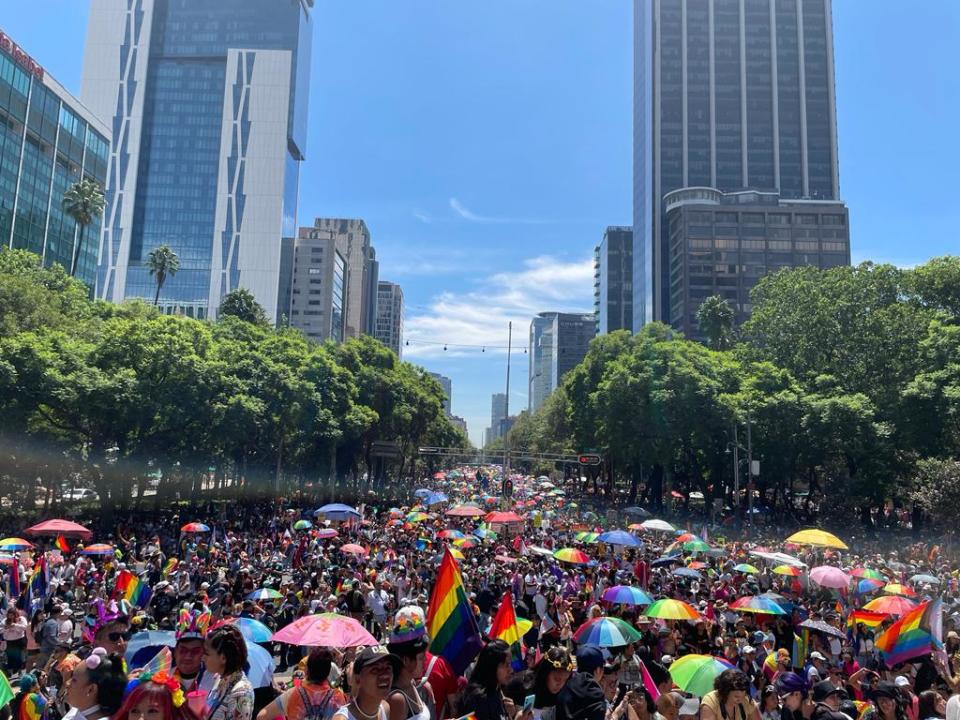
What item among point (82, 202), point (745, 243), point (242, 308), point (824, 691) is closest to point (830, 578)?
point (824, 691)

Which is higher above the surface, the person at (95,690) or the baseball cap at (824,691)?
the person at (95,690)

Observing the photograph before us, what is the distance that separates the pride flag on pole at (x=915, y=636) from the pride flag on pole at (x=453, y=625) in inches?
239

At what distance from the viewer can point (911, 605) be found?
12.8 metres

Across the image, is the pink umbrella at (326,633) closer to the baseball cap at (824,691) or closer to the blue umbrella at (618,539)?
the baseball cap at (824,691)

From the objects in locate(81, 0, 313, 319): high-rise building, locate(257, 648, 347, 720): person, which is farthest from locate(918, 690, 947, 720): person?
locate(81, 0, 313, 319): high-rise building

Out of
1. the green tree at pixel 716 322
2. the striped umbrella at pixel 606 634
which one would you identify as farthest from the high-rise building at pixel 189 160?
the striped umbrella at pixel 606 634

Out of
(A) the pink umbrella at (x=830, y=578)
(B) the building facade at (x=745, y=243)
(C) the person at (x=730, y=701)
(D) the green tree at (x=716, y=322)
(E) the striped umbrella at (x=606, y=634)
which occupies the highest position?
(B) the building facade at (x=745, y=243)

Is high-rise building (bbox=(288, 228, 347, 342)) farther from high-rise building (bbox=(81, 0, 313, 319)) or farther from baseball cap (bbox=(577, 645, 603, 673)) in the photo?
baseball cap (bbox=(577, 645, 603, 673))

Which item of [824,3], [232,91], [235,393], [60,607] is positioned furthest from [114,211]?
[60,607]

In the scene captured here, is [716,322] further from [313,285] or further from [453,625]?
[313,285]

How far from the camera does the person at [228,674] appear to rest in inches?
207

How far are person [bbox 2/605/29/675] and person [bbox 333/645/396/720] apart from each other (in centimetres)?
947

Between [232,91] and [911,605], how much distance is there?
16821 cm

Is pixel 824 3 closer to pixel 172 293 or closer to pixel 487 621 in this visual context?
pixel 172 293
